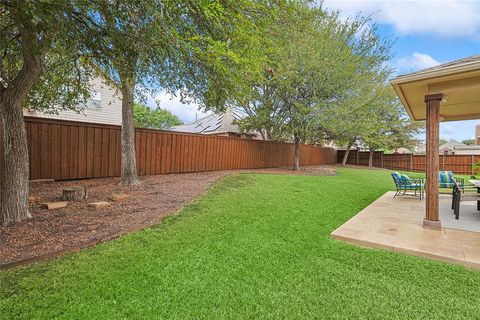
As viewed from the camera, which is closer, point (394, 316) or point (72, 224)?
point (394, 316)

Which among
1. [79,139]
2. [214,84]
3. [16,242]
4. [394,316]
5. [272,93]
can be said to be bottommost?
[394,316]

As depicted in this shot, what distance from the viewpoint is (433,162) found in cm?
434

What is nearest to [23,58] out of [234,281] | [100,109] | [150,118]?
[234,281]

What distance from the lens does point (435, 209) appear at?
14.4 ft

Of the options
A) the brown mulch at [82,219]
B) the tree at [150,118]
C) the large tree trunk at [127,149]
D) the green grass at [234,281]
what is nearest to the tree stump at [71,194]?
the brown mulch at [82,219]

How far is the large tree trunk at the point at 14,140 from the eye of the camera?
3686 mm

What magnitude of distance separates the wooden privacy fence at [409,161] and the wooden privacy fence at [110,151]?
1680 centimetres

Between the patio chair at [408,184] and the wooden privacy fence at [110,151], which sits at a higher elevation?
the wooden privacy fence at [110,151]

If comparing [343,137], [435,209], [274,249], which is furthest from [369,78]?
[274,249]

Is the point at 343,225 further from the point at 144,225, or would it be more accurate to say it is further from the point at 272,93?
→ the point at 272,93

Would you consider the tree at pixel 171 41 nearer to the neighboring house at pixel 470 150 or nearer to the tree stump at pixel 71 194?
the tree stump at pixel 71 194

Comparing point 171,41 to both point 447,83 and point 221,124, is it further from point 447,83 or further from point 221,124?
point 221,124

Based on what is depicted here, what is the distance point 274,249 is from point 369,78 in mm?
13144

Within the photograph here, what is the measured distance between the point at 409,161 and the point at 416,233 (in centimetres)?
2299
